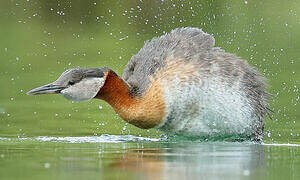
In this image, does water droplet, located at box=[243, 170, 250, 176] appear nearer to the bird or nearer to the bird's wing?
the bird

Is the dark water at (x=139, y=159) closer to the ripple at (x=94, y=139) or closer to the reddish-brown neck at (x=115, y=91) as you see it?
the ripple at (x=94, y=139)

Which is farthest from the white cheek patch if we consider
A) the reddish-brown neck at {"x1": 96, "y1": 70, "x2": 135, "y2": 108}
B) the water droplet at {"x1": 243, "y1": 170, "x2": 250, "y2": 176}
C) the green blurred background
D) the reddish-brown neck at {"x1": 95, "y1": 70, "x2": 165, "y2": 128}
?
the water droplet at {"x1": 243, "y1": 170, "x2": 250, "y2": 176}

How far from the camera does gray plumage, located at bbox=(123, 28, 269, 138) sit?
10.8 m

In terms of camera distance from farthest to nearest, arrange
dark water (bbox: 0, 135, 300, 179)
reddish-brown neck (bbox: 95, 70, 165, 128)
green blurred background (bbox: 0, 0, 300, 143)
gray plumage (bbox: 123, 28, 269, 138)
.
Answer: green blurred background (bbox: 0, 0, 300, 143), gray plumage (bbox: 123, 28, 269, 138), reddish-brown neck (bbox: 95, 70, 165, 128), dark water (bbox: 0, 135, 300, 179)

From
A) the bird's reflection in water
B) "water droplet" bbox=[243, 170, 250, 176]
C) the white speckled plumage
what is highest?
the white speckled plumage

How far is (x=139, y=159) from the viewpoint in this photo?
7.71 metres

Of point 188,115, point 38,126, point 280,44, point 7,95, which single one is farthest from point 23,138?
point 280,44

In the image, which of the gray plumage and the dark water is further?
the gray plumage

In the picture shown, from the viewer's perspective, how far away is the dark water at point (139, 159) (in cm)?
652

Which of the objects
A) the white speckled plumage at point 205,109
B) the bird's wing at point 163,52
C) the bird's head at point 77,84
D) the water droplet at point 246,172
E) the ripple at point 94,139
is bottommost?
the water droplet at point 246,172

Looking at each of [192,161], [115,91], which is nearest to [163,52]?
[115,91]

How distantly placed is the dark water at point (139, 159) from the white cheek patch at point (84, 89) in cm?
60

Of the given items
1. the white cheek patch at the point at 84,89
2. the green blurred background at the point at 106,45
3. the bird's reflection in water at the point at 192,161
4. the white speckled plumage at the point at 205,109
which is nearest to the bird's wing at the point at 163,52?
the white speckled plumage at the point at 205,109

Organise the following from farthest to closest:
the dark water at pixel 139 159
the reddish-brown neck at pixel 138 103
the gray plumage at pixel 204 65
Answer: the gray plumage at pixel 204 65
the reddish-brown neck at pixel 138 103
the dark water at pixel 139 159
